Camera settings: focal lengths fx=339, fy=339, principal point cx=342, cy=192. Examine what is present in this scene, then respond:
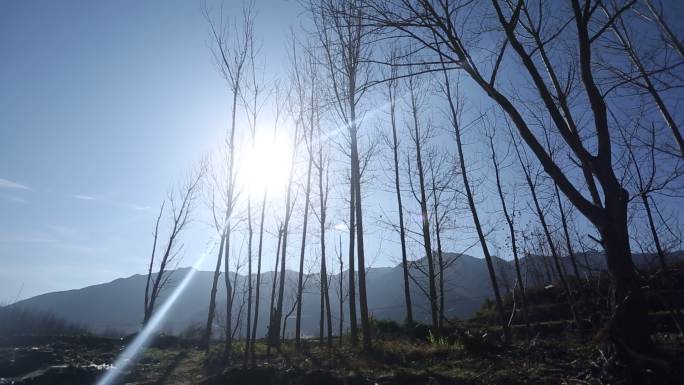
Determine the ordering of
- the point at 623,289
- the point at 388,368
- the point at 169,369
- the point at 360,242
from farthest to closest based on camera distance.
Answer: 1. the point at 169,369
2. the point at 360,242
3. the point at 388,368
4. the point at 623,289

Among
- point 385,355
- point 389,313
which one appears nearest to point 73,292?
point 389,313

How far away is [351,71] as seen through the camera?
9891mm

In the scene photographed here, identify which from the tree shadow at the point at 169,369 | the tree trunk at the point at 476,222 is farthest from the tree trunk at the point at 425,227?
Answer: the tree shadow at the point at 169,369

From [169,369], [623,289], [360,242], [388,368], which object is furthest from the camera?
[169,369]

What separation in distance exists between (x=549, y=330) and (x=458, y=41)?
15.2 metres

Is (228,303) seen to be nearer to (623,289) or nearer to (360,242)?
(360,242)

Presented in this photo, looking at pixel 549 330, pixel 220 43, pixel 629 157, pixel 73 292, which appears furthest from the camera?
pixel 73 292

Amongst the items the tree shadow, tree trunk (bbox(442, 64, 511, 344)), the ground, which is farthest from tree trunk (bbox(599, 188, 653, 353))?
the tree shadow

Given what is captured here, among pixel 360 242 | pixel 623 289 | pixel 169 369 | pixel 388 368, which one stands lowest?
A: pixel 169 369

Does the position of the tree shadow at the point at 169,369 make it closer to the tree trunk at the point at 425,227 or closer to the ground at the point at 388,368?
the ground at the point at 388,368

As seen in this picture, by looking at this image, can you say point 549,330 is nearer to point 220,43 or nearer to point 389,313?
point 220,43

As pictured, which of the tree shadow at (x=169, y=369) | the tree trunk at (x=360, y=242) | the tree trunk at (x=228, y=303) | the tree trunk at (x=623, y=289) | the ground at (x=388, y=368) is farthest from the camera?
the tree trunk at (x=228, y=303)

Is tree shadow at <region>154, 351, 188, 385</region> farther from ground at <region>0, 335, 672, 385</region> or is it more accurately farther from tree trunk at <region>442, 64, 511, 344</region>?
tree trunk at <region>442, 64, 511, 344</region>

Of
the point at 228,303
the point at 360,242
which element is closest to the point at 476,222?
the point at 360,242
